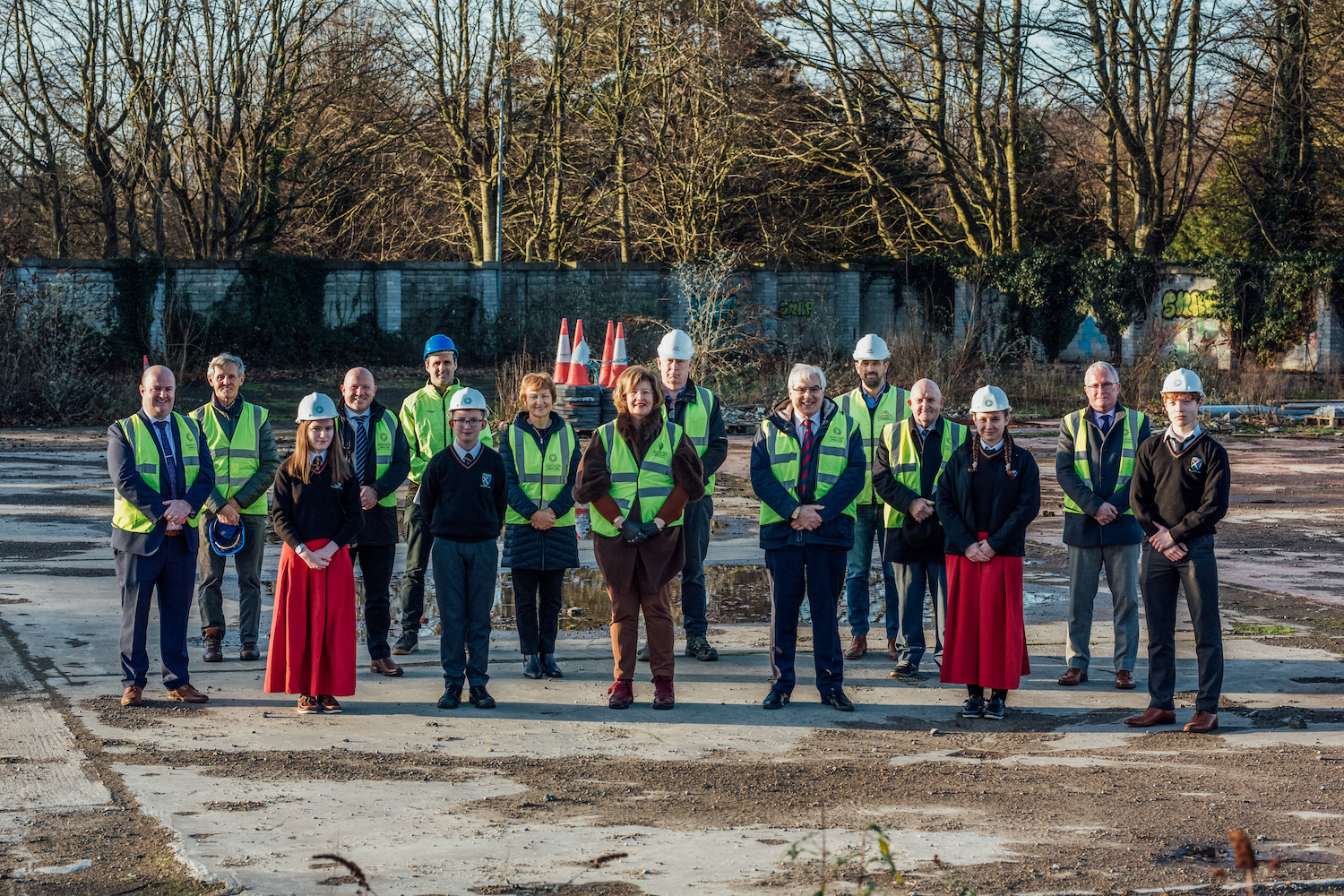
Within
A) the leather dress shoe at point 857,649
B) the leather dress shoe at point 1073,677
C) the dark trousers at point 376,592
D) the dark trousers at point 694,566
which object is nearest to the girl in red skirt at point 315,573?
the dark trousers at point 376,592

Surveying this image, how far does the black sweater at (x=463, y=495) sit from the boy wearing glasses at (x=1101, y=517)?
10.6 feet

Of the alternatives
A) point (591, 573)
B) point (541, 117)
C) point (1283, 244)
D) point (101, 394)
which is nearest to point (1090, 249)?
point (1283, 244)

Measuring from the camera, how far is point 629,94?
34375 mm

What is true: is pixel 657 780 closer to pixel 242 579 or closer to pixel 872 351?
pixel 242 579

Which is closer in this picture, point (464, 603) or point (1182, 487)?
point (1182, 487)

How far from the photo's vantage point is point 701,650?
8.38 m

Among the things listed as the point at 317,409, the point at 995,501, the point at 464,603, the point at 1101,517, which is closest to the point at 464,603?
the point at 464,603

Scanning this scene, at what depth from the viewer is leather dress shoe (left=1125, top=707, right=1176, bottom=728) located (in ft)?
22.7

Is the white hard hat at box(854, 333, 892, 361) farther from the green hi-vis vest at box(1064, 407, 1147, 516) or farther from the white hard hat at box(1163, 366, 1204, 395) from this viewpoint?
the white hard hat at box(1163, 366, 1204, 395)

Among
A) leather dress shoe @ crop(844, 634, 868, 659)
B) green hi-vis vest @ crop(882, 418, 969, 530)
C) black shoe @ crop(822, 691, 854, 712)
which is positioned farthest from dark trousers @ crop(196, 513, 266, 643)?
green hi-vis vest @ crop(882, 418, 969, 530)

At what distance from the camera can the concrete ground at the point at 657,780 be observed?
4.88m

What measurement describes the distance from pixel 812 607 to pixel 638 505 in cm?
109

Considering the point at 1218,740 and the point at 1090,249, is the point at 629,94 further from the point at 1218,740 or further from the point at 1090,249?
the point at 1218,740

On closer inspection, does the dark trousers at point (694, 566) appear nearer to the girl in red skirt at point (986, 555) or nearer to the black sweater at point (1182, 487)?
the girl in red skirt at point (986, 555)
